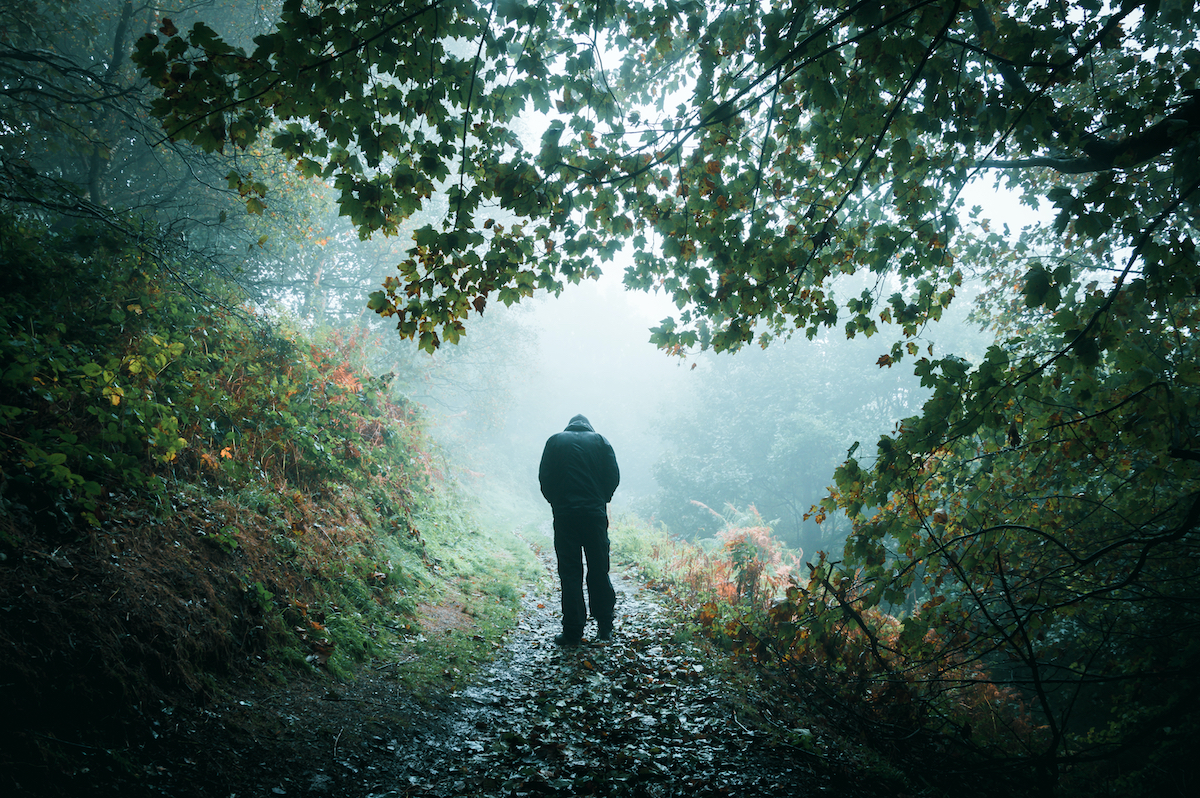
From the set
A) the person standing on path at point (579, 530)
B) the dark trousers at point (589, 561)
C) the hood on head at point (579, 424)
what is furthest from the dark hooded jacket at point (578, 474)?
the hood on head at point (579, 424)

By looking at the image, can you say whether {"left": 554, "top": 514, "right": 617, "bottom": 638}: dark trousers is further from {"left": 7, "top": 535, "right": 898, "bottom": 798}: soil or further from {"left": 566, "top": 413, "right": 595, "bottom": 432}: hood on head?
{"left": 566, "top": 413, "right": 595, "bottom": 432}: hood on head

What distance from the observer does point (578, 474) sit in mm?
5820

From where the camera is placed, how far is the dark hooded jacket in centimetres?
576

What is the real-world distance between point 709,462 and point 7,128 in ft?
87.1

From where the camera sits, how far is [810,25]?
11.9ft

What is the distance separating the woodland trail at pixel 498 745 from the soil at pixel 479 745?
0.03 ft

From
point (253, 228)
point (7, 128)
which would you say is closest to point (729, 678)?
point (7, 128)

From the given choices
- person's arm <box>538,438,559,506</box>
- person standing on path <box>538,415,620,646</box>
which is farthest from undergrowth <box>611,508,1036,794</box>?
person's arm <box>538,438,559,506</box>

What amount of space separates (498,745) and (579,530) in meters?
2.59

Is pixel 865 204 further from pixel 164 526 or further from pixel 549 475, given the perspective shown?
pixel 164 526

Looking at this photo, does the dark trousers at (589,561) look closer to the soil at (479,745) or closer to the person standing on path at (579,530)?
the person standing on path at (579,530)

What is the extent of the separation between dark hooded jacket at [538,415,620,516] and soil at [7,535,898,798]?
180 centimetres

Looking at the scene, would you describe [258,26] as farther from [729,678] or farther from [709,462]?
[709,462]

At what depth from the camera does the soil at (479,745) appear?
243 centimetres
